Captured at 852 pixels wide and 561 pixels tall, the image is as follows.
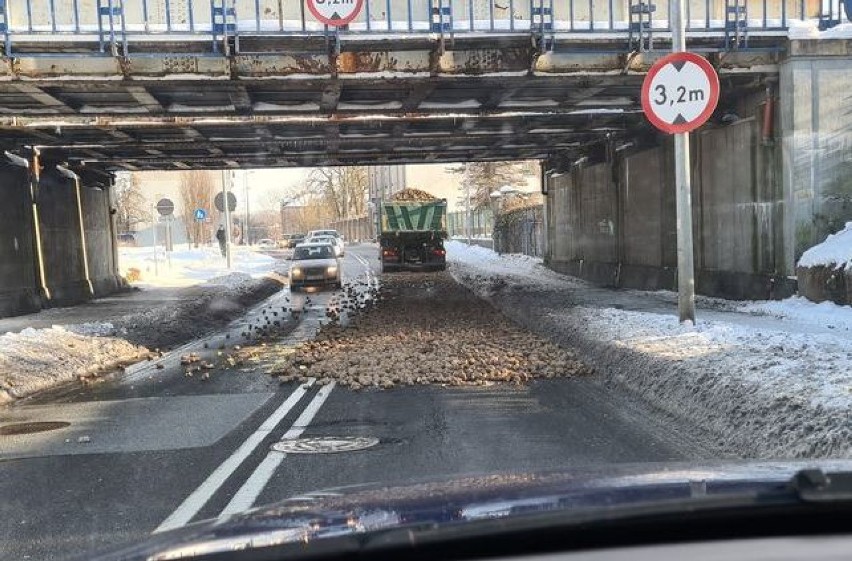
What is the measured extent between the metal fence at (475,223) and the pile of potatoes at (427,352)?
37879 mm

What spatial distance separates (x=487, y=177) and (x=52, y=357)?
49.6 metres

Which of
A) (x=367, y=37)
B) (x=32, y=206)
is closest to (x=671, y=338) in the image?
(x=367, y=37)

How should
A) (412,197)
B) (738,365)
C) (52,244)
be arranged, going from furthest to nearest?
(412,197) → (52,244) → (738,365)

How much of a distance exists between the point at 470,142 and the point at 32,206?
38.0ft

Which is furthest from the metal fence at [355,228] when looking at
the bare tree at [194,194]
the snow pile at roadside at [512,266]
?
the snow pile at roadside at [512,266]

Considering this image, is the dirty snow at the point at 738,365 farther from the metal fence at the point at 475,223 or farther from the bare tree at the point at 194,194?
the bare tree at the point at 194,194

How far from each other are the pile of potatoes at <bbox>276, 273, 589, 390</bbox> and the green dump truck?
16121 mm

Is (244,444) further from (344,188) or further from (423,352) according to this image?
(344,188)

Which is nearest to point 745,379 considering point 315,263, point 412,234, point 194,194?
point 315,263

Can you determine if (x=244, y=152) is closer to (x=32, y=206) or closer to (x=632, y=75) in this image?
(x=32, y=206)

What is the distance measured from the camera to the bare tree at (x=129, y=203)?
79625 millimetres

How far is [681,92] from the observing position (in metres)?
10.0

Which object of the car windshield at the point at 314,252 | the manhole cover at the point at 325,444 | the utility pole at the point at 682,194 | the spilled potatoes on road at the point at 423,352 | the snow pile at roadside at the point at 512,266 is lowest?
the snow pile at roadside at the point at 512,266

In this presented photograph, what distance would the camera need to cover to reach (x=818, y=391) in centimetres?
655
